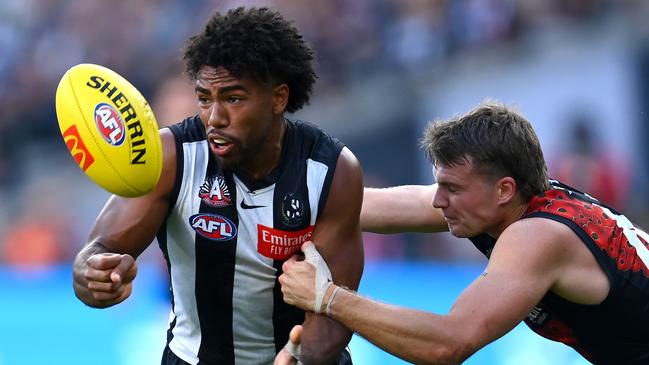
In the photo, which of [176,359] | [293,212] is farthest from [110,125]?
[176,359]

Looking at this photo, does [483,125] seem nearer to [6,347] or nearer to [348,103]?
[6,347]

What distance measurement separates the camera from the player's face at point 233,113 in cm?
445

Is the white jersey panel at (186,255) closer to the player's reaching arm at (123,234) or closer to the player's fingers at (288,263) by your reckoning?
the player's reaching arm at (123,234)

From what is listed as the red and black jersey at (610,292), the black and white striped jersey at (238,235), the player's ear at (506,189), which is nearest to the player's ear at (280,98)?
the black and white striped jersey at (238,235)

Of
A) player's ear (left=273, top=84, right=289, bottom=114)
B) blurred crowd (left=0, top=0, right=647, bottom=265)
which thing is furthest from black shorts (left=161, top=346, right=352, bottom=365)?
blurred crowd (left=0, top=0, right=647, bottom=265)

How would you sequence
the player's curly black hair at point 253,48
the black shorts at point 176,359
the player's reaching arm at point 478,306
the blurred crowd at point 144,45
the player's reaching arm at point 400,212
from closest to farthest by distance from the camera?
the player's reaching arm at point 478,306 → the player's curly black hair at point 253,48 → the black shorts at point 176,359 → the player's reaching arm at point 400,212 → the blurred crowd at point 144,45

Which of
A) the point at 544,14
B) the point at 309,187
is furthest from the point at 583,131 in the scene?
the point at 309,187

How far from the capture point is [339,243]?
4.68 meters

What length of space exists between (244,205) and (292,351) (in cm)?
63

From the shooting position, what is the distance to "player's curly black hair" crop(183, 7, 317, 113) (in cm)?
446

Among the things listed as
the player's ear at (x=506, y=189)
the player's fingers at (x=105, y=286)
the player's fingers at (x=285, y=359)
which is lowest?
the player's fingers at (x=285, y=359)

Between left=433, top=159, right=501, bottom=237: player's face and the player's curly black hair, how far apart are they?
2.40 feet

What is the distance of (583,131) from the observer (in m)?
10.2

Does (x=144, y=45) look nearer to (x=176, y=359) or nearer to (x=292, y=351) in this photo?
(x=176, y=359)
